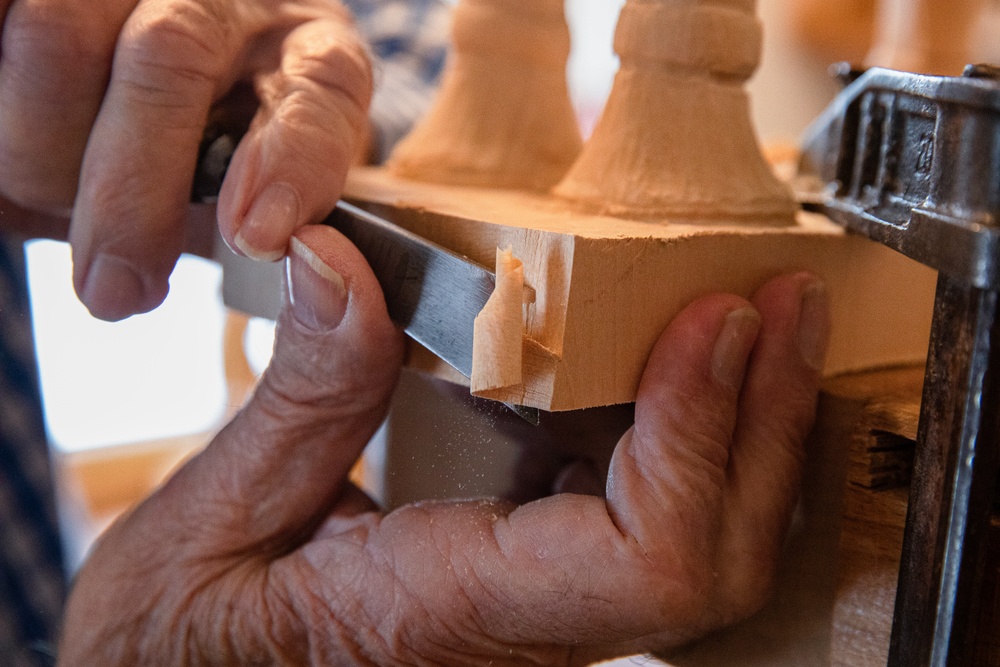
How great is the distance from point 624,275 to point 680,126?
0.52 feet

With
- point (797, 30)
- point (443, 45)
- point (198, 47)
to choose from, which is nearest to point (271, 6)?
point (198, 47)

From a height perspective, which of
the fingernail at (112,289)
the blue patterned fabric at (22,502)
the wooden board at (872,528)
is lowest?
the blue patterned fabric at (22,502)

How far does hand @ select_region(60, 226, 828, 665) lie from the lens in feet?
1.45

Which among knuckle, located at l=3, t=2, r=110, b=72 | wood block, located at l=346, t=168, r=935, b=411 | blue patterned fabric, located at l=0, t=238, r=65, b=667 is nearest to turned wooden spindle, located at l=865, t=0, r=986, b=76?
wood block, located at l=346, t=168, r=935, b=411

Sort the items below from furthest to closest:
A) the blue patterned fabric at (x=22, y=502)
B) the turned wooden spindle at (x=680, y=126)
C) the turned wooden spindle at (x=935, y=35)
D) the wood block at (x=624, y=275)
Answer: the turned wooden spindle at (x=935, y=35)
the blue patterned fabric at (x=22, y=502)
the turned wooden spindle at (x=680, y=126)
the wood block at (x=624, y=275)

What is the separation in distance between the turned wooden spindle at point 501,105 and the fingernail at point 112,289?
9.0 inches

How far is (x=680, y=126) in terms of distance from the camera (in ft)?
1.76

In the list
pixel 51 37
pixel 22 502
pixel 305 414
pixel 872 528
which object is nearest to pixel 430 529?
pixel 305 414

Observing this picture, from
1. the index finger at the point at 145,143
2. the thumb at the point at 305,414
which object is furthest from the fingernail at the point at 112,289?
the thumb at the point at 305,414

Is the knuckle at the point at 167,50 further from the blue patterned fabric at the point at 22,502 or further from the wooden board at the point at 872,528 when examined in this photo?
the wooden board at the point at 872,528

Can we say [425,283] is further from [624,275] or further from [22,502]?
[22,502]

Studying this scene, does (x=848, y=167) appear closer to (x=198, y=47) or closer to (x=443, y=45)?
(x=198, y=47)

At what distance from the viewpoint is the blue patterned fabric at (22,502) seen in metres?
0.74

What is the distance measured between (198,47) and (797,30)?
2.12 metres
